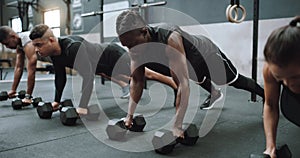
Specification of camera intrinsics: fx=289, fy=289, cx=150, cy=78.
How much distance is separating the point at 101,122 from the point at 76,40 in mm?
581

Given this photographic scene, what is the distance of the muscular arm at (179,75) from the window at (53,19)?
19.6 feet

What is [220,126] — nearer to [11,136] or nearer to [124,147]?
[124,147]

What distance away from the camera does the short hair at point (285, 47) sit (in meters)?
0.68

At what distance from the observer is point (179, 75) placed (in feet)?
4.08

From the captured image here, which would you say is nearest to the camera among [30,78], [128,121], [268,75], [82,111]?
[268,75]

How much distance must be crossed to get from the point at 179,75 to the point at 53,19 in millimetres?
6511

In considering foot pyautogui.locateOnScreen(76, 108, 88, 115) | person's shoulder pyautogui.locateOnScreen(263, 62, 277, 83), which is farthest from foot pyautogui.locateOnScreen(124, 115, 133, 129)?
person's shoulder pyautogui.locateOnScreen(263, 62, 277, 83)

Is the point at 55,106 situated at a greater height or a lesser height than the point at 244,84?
lesser

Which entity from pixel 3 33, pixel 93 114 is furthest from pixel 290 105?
pixel 3 33

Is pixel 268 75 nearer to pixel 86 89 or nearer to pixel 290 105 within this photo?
pixel 290 105

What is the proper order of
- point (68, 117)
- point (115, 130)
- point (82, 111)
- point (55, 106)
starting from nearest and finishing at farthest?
point (115, 130), point (68, 117), point (82, 111), point (55, 106)

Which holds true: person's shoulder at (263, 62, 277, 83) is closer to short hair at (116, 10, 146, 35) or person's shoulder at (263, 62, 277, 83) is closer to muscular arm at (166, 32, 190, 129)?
muscular arm at (166, 32, 190, 129)

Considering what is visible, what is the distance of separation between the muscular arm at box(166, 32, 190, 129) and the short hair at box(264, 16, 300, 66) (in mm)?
557

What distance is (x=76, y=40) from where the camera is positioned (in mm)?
1932
